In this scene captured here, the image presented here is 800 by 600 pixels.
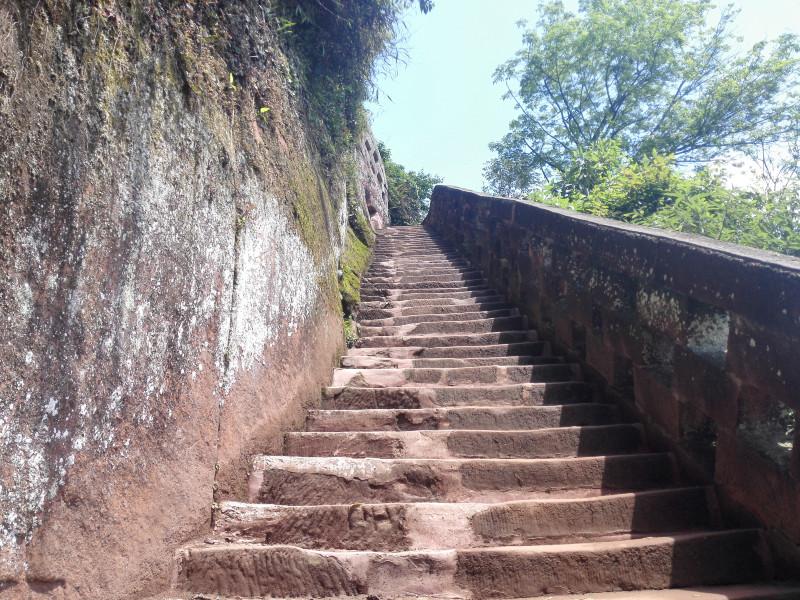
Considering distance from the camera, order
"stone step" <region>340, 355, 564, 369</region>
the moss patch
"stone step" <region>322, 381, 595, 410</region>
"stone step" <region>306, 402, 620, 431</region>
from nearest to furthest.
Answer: "stone step" <region>306, 402, 620, 431</region> → "stone step" <region>322, 381, 595, 410</region> → "stone step" <region>340, 355, 564, 369</region> → the moss patch

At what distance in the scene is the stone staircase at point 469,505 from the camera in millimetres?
2047

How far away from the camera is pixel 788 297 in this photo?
192 centimetres

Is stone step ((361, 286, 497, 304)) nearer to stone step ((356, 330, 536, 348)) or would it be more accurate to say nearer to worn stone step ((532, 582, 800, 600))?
stone step ((356, 330, 536, 348))

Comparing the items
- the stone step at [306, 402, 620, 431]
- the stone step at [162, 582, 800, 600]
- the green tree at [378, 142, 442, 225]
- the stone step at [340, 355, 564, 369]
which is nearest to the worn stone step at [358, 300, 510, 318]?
the stone step at [340, 355, 564, 369]

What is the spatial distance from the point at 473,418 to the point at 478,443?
29 cm

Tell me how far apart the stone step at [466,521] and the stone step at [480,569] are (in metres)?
0.18

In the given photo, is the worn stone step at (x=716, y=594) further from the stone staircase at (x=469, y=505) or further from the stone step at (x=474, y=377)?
Answer: the stone step at (x=474, y=377)

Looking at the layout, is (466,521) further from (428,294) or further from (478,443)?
(428,294)

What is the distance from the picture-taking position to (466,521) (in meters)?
2.38

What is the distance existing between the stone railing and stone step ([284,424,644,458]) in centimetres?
23

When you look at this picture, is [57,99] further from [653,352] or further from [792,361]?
[653,352]

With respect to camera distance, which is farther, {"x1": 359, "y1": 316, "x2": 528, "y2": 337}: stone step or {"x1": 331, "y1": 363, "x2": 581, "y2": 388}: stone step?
{"x1": 359, "y1": 316, "x2": 528, "y2": 337}: stone step

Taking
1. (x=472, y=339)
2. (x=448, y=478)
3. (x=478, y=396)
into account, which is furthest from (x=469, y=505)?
(x=472, y=339)

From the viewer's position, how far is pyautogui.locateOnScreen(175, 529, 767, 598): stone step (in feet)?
6.66
